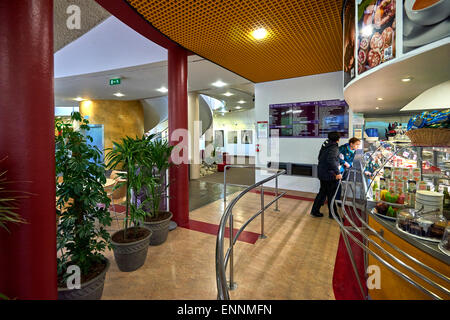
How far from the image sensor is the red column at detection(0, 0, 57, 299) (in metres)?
1.27

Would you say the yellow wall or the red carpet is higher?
the yellow wall

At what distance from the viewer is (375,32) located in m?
1.66

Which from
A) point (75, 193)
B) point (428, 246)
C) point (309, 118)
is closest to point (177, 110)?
point (75, 193)

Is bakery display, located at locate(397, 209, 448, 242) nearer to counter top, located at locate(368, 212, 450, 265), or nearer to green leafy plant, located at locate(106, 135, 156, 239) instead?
counter top, located at locate(368, 212, 450, 265)

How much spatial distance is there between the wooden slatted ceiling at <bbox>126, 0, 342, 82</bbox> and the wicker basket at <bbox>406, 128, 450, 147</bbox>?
67.7 inches

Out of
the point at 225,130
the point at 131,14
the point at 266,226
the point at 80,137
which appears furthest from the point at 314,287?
the point at 225,130

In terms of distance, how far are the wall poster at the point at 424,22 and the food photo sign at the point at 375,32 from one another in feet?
0.37

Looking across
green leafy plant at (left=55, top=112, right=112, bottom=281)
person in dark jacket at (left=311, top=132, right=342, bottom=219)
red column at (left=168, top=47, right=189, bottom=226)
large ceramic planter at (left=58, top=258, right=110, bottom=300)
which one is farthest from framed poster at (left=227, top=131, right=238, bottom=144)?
large ceramic planter at (left=58, top=258, right=110, bottom=300)

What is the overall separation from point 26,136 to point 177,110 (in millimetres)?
2207

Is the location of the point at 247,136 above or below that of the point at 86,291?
above

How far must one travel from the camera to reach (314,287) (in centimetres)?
203

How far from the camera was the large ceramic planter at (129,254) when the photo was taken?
222cm

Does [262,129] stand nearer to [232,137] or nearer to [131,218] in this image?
[131,218]

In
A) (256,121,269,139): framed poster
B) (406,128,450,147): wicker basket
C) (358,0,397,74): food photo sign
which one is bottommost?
(406,128,450,147): wicker basket
